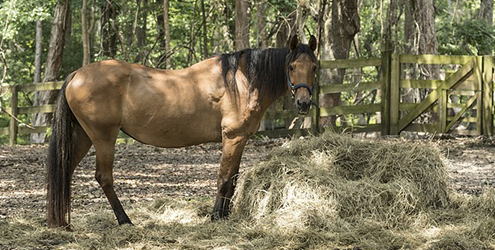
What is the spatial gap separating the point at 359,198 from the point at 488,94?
6.77 meters

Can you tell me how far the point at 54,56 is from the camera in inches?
614

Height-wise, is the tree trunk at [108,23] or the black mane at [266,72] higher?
the tree trunk at [108,23]

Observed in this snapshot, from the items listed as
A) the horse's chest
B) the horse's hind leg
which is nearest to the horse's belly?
the horse's chest

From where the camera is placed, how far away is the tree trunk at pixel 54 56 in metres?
15.1

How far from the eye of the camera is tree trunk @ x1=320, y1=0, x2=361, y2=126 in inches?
448

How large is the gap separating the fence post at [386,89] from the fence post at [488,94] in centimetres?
164

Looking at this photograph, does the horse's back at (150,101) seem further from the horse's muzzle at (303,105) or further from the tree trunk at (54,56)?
the tree trunk at (54,56)

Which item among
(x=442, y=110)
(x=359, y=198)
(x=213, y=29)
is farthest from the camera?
(x=213, y=29)

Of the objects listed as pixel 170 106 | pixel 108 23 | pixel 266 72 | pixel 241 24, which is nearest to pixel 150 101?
pixel 170 106

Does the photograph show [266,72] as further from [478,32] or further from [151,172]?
[478,32]

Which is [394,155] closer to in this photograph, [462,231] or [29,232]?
[462,231]

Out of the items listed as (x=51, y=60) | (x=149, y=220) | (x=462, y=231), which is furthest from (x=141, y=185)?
(x=51, y=60)

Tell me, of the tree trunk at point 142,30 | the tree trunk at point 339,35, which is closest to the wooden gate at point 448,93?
the tree trunk at point 339,35

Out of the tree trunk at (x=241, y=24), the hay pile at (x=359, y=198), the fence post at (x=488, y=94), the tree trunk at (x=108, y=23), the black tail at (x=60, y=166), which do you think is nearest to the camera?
the hay pile at (x=359, y=198)
